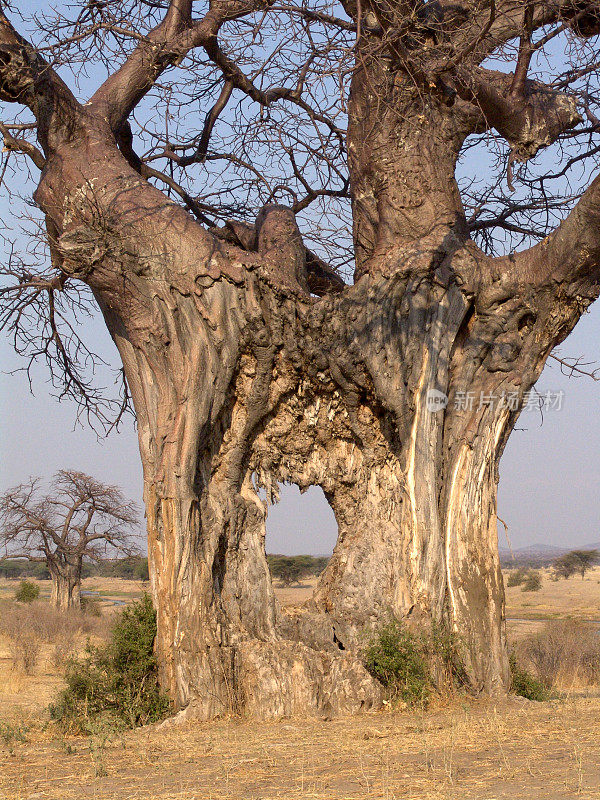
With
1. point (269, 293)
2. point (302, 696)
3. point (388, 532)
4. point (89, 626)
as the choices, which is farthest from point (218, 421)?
point (89, 626)

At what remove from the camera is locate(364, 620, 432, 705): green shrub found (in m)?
5.95

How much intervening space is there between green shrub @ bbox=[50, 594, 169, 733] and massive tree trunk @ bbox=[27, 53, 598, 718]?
210 millimetres

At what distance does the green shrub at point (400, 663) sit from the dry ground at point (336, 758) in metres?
0.17

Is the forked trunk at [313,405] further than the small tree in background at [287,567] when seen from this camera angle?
No

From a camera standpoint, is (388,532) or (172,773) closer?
(172,773)

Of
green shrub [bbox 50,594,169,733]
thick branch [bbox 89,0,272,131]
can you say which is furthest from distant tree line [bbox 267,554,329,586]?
thick branch [bbox 89,0,272,131]

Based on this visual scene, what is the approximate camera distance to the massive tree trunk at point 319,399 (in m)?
6.25

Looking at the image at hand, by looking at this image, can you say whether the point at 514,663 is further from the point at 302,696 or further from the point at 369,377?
the point at 369,377

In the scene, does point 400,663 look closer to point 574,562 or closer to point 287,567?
point 287,567

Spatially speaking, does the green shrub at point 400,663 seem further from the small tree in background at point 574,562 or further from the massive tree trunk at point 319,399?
the small tree in background at point 574,562

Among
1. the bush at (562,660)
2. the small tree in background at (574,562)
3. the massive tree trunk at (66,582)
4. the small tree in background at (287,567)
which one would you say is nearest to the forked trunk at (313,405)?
the bush at (562,660)

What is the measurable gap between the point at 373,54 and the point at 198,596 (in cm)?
425

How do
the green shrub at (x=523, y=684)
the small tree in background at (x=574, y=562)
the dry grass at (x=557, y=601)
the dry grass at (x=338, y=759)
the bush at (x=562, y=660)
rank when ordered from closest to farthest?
the dry grass at (x=338, y=759), the green shrub at (x=523, y=684), the bush at (x=562, y=660), the dry grass at (x=557, y=601), the small tree in background at (x=574, y=562)

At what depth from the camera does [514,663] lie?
6.95m
